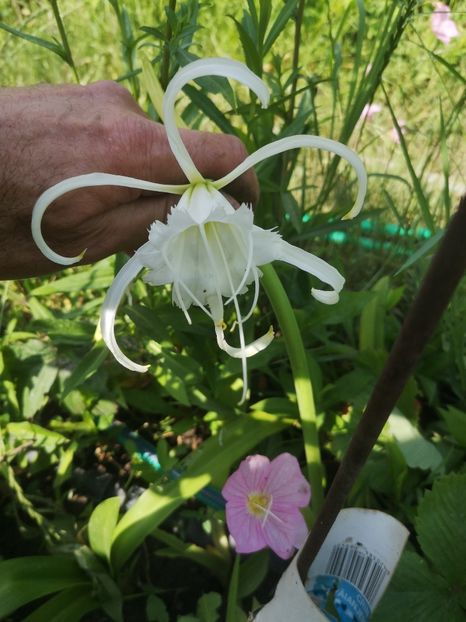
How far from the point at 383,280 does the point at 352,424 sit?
0.94 ft

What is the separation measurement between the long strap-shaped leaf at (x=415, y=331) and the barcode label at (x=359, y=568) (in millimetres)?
172

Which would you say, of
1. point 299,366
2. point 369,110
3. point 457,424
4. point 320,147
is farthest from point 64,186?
point 369,110

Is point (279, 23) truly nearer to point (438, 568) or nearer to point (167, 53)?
point (167, 53)

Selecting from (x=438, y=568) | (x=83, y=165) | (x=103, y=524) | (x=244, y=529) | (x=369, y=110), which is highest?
(x=369, y=110)

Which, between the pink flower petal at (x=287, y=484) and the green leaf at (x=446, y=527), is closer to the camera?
the green leaf at (x=446, y=527)

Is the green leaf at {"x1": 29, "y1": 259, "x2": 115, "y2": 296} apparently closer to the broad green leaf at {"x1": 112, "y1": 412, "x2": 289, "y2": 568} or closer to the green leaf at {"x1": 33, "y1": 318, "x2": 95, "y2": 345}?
the green leaf at {"x1": 33, "y1": 318, "x2": 95, "y2": 345}

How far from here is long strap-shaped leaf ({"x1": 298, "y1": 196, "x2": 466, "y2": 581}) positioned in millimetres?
296

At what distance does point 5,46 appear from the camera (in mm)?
1740

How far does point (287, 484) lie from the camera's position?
787 mm

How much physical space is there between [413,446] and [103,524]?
494mm

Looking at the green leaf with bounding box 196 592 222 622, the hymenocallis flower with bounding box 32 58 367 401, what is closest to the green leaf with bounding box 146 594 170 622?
the green leaf with bounding box 196 592 222 622

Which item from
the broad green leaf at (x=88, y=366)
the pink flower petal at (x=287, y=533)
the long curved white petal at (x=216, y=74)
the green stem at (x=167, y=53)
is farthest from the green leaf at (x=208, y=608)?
the green stem at (x=167, y=53)

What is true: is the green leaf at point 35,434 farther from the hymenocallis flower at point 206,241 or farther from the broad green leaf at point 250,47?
the broad green leaf at point 250,47

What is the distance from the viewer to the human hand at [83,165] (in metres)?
0.70
